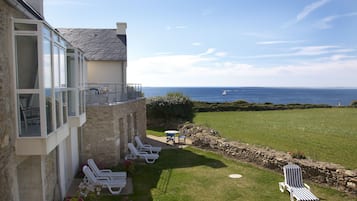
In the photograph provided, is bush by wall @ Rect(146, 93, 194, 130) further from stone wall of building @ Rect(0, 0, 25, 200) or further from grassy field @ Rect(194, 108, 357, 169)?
stone wall of building @ Rect(0, 0, 25, 200)

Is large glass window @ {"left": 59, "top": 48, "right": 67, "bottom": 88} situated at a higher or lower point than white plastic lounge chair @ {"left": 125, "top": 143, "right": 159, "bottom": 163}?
higher

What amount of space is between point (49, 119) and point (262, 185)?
924cm

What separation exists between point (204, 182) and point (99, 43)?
1394cm

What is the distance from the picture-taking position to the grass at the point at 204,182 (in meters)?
11.3

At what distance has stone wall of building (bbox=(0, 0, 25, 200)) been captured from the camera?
18.6ft

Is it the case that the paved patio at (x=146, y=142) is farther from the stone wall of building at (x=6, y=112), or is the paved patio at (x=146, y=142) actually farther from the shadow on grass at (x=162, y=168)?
the stone wall of building at (x=6, y=112)

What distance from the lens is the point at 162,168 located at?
1512 centimetres

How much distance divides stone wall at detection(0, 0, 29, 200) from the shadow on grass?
225 inches

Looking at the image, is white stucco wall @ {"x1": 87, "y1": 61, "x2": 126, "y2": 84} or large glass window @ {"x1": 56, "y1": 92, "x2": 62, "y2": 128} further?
white stucco wall @ {"x1": 87, "y1": 61, "x2": 126, "y2": 84}

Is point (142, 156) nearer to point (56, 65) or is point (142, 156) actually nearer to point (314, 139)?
point (56, 65)

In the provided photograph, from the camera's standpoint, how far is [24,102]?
21.2 ft

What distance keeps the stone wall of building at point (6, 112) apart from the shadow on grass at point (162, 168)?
571cm

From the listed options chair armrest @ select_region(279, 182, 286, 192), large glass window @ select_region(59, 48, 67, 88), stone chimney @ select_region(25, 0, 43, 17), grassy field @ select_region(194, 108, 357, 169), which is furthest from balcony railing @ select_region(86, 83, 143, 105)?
chair armrest @ select_region(279, 182, 286, 192)

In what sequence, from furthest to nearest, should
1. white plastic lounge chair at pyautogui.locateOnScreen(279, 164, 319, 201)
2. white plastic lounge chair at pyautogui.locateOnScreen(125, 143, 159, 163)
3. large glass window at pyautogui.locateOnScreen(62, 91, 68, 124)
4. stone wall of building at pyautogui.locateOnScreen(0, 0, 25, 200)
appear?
white plastic lounge chair at pyautogui.locateOnScreen(125, 143, 159, 163)
white plastic lounge chair at pyautogui.locateOnScreen(279, 164, 319, 201)
large glass window at pyautogui.locateOnScreen(62, 91, 68, 124)
stone wall of building at pyautogui.locateOnScreen(0, 0, 25, 200)
